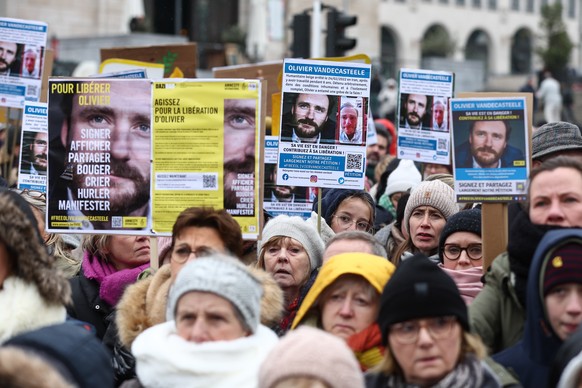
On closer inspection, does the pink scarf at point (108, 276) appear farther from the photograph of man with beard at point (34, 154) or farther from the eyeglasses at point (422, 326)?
the eyeglasses at point (422, 326)

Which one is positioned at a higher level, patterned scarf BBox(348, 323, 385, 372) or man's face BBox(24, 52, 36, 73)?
man's face BBox(24, 52, 36, 73)

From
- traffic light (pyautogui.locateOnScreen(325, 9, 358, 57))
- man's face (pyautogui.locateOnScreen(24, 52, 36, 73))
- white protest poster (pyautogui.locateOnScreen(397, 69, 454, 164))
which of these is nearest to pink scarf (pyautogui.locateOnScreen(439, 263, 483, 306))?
white protest poster (pyautogui.locateOnScreen(397, 69, 454, 164))

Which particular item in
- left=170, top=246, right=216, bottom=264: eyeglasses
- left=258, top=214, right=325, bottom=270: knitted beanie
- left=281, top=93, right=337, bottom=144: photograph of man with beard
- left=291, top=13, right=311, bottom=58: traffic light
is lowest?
left=170, top=246, right=216, bottom=264: eyeglasses

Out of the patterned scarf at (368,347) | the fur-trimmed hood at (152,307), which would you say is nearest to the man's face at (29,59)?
the fur-trimmed hood at (152,307)

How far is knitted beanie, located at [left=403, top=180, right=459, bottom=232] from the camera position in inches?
300

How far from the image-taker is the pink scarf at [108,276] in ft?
22.3

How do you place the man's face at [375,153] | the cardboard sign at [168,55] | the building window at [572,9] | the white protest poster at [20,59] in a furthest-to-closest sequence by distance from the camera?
the building window at [572,9] < the man's face at [375,153] < the cardboard sign at [168,55] < the white protest poster at [20,59]

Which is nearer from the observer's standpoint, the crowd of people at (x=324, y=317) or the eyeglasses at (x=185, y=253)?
the crowd of people at (x=324, y=317)

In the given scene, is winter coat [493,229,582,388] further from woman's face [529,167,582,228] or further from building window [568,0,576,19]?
Result: building window [568,0,576,19]

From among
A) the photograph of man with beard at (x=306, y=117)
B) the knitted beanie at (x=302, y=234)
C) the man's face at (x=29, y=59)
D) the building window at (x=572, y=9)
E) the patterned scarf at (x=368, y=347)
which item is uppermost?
the building window at (x=572, y=9)

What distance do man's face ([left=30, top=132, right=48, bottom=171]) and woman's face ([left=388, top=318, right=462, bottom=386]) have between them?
206 inches

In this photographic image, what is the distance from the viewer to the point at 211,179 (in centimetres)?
658

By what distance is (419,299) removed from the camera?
4582 mm

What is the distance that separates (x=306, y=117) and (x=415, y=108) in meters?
2.54
